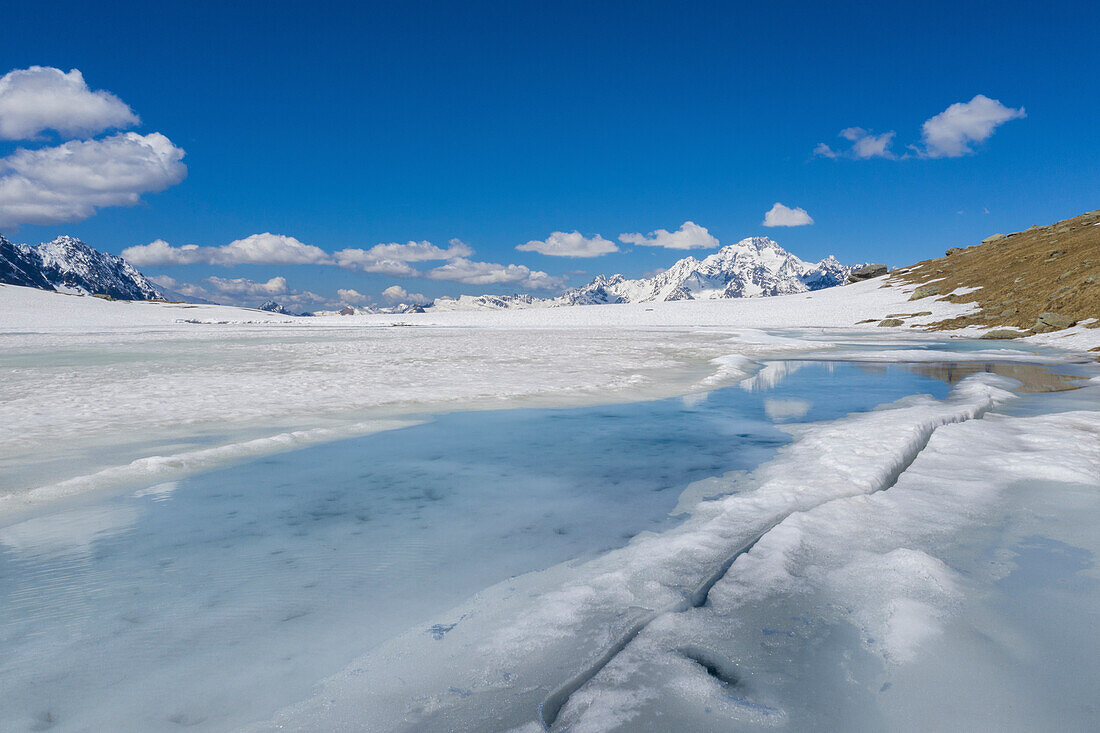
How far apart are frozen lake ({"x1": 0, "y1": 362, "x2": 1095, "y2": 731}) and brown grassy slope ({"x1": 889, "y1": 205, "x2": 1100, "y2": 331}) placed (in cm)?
2697

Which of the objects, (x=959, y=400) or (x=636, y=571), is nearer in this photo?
(x=636, y=571)

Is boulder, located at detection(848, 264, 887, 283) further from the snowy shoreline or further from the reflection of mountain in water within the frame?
the reflection of mountain in water

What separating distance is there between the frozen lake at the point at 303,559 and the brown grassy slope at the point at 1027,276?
88.5 ft

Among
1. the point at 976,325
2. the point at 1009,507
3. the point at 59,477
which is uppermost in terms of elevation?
the point at 976,325

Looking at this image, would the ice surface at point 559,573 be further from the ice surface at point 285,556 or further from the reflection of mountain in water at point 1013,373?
the reflection of mountain in water at point 1013,373

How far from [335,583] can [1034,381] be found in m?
14.6

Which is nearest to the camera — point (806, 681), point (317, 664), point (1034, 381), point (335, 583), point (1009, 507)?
point (806, 681)

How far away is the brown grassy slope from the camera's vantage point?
87.0 feet

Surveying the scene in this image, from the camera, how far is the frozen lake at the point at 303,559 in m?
2.68

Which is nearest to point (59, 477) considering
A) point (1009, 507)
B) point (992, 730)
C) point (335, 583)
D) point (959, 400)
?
point (335, 583)

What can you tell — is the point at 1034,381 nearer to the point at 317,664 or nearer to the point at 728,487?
the point at 728,487

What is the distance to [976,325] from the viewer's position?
1267 inches

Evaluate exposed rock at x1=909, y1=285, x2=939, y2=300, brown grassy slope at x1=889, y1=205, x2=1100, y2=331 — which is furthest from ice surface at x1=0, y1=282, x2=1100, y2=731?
exposed rock at x1=909, y1=285, x2=939, y2=300

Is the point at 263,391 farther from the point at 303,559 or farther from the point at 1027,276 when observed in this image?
the point at 1027,276
